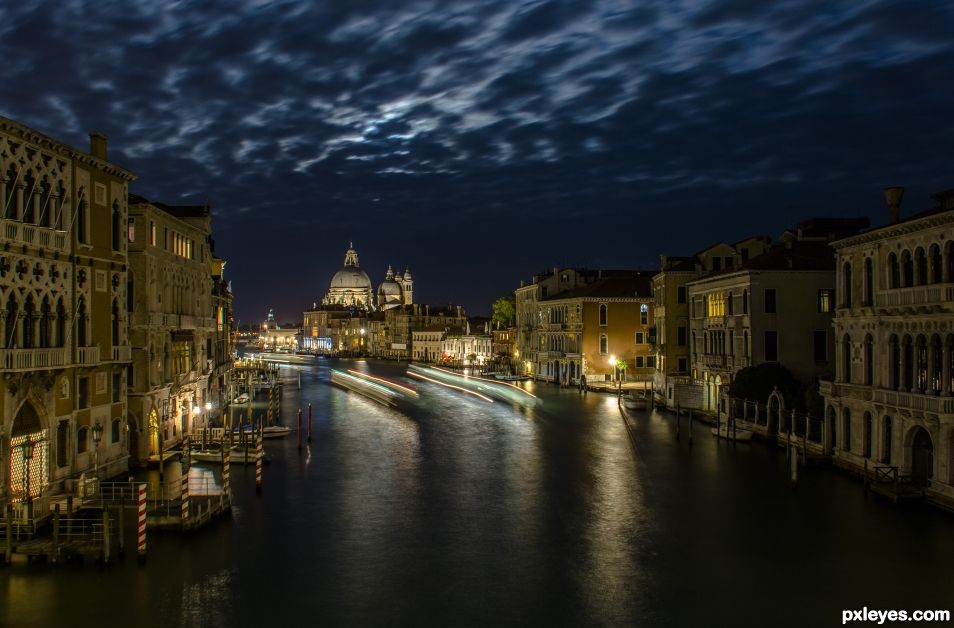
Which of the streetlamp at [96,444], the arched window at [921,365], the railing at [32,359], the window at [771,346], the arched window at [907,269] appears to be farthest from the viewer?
the window at [771,346]

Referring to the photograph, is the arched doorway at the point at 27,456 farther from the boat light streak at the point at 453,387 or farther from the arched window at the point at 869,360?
the boat light streak at the point at 453,387

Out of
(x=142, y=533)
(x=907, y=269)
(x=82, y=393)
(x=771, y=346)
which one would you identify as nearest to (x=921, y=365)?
(x=907, y=269)

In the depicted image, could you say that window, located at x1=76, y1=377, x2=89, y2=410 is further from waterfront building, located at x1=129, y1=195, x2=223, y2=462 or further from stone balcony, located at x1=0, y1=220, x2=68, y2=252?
waterfront building, located at x1=129, y1=195, x2=223, y2=462

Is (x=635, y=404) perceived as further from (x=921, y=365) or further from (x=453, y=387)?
(x=453, y=387)

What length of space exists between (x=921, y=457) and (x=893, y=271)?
5592mm

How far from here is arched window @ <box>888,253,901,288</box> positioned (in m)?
24.5

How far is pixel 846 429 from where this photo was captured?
2770 cm

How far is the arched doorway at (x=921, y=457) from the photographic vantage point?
22.9m

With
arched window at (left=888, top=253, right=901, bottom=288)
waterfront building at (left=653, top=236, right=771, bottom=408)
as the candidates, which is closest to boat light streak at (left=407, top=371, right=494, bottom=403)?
waterfront building at (left=653, top=236, right=771, bottom=408)

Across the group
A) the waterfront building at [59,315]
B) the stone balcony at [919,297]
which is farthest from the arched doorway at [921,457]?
the waterfront building at [59,315]

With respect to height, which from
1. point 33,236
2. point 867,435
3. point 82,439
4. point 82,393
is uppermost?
point 33,236

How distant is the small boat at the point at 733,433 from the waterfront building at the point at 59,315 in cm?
2408

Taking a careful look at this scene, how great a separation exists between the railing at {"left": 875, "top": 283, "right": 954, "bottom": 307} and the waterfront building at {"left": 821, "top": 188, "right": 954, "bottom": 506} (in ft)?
0.10

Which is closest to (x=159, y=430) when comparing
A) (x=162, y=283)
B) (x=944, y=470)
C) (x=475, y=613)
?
(x=162, y=283)
